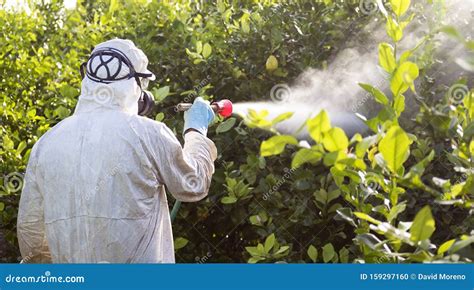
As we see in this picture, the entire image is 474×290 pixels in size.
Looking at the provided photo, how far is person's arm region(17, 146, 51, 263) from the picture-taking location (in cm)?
365

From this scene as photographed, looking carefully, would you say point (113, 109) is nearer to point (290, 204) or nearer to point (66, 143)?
point (66, 143)

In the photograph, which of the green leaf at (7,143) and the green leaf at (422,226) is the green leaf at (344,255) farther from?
the green leaf at (422,226)

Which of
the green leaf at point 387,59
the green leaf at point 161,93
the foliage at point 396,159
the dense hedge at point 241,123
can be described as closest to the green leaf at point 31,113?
the dense hedge at point 241,123

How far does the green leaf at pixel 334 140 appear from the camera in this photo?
202cm

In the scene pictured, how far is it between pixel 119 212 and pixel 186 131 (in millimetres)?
480

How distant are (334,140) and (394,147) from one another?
14cm

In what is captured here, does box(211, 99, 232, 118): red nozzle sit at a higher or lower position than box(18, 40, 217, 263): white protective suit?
higher

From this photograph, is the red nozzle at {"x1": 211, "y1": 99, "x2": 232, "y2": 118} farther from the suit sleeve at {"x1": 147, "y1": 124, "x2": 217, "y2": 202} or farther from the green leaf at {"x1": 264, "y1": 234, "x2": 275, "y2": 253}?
the green leaf at {"x1": 264, "y1": 234, "x2": 275, "y2": 253}

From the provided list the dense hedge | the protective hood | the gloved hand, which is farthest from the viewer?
the dense hedge

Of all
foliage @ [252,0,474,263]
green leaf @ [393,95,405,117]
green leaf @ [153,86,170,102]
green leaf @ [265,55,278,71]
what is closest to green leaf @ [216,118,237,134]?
green leaf @ [153,86,170,102]

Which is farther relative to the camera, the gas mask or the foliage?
the gas mask

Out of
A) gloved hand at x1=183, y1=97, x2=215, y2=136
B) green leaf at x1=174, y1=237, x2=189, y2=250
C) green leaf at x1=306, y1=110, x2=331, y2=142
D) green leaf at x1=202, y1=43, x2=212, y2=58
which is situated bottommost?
green leaf at x1=174, y1=237, x2=189, y2=250

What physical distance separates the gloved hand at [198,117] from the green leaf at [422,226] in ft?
6.01

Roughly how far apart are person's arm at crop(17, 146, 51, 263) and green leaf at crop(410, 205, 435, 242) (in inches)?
76.4
